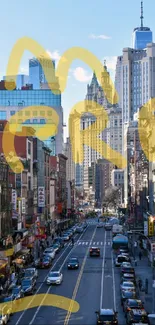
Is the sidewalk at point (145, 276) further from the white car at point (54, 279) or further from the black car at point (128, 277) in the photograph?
the white car at point (54, 279)

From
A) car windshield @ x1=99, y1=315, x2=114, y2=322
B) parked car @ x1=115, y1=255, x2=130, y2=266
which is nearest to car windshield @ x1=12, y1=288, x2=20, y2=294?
car windshield @ x1=99, y1=315, x2=114, y2=322

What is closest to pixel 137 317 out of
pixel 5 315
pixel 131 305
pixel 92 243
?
pixel 131 305

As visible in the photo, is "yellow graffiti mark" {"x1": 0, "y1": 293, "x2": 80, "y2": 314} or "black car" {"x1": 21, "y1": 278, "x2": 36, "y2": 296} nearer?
"yellow graffiti mark" {"x1": 0, "y1": 293, "x2": 80, "y2": 314}

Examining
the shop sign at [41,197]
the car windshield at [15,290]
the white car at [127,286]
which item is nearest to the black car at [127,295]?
the white car at [127,286]

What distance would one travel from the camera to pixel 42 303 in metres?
43.5

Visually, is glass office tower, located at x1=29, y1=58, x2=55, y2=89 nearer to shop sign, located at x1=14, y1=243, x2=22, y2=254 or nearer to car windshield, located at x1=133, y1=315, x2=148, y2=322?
shop sign, located at x1=14, y1=243, x2=22, y2=254

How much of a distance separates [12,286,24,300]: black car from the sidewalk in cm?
893

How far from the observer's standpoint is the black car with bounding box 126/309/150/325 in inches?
1374

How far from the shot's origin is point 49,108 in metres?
153

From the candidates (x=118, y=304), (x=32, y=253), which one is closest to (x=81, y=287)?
(x=118, y=304)

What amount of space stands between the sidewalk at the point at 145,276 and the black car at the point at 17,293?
29.3ft

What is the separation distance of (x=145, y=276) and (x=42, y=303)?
A: 16.9m

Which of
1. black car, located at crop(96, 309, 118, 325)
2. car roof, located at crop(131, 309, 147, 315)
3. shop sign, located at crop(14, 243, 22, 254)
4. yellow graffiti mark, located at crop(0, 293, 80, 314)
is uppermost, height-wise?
shop sign, located at crop(14, 243, 22, 254)

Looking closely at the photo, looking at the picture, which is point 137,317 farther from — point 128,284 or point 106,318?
point 128,284
